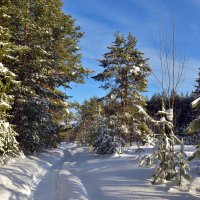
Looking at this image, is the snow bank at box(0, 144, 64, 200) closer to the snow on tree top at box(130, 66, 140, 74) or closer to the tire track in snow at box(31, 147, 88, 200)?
the tire track in snow at box(31, 147, 88, 200)

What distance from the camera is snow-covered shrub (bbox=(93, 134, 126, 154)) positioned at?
2219 centimetres

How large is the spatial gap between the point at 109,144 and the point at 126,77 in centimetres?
959

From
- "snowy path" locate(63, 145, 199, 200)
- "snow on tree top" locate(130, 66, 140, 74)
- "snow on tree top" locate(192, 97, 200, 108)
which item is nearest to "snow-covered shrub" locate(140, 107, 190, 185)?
"snowy path" locate(63, 145, 199, 200)

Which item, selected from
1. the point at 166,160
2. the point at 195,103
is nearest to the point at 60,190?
the point at 166,160

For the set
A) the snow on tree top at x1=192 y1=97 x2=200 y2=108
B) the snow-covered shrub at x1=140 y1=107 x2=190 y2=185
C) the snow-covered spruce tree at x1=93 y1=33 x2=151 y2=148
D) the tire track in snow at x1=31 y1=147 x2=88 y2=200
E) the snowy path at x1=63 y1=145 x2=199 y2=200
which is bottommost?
the tire track in snow at x1=31 y1=147 x2=88 y2=200

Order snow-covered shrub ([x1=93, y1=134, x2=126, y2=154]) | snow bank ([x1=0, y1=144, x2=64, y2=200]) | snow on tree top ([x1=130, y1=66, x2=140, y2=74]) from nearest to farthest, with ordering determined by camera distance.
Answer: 1. snow bank ([x1=0, y1=144, x2=64, y2=200])
2. snow-covered shrub ([x1=93, y1=134, x2=126, y2=154])
3. snow on tree top ([x1=130, y1=66, x2=140, y2=74])

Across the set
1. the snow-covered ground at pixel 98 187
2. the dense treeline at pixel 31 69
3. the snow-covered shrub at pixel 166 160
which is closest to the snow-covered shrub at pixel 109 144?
the dense treeline at pixel 31 69

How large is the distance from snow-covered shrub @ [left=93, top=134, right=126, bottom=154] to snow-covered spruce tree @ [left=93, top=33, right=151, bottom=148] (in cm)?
612

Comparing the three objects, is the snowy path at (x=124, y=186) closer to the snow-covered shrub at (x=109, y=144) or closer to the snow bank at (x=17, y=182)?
the snow bank at (x=17, y=182)

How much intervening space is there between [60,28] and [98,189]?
1671cm

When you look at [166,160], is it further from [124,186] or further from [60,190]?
[60,190]

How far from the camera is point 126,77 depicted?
30.1 metres

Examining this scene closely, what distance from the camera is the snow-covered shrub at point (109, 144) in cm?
2219

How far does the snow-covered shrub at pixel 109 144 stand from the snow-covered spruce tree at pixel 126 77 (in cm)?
612
